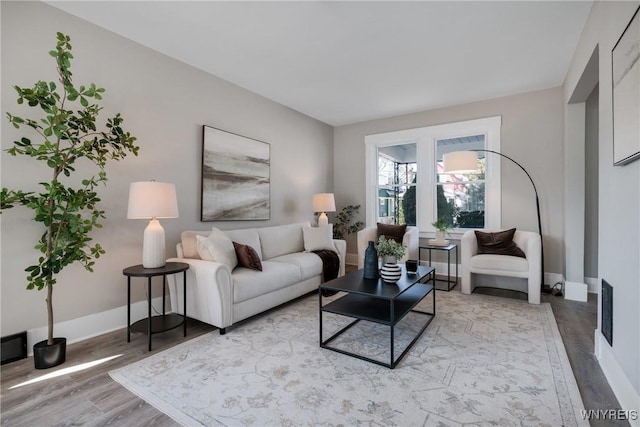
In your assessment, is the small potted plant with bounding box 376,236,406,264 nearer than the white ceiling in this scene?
No

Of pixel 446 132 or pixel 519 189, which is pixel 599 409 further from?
pixel 446 132

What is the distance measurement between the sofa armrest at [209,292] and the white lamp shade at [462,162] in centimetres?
326

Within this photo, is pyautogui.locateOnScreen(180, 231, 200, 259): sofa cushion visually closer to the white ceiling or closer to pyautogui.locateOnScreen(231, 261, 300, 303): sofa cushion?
pyautogui.locateOnScreen(231, 261, 300, 303): sofa cushion

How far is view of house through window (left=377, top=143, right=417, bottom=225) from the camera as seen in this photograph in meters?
5.33

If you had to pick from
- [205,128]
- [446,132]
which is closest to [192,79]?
[205,128]

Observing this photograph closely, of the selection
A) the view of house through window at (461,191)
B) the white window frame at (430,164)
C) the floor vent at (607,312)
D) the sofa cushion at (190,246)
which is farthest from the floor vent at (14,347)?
the view of house through window at (461,191)

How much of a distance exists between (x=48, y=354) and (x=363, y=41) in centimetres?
362

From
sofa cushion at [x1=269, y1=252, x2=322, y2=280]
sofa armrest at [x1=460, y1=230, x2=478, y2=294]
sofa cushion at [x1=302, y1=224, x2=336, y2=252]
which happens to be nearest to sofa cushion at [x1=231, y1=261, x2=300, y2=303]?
sofa cushion at [x1=269, y1=252, x2=322, y2=280]

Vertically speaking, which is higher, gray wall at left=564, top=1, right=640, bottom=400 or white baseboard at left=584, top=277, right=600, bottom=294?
gray wall at left=564, top=1, right=640, bottom=400

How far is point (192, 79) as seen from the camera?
3.43m

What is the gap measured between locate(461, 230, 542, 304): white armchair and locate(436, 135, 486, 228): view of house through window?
0.77 meters

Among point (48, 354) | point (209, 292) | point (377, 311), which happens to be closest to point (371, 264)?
point (377, 311)

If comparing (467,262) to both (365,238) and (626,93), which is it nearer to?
(365,238)

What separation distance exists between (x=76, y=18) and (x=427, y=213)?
16.1 feet
